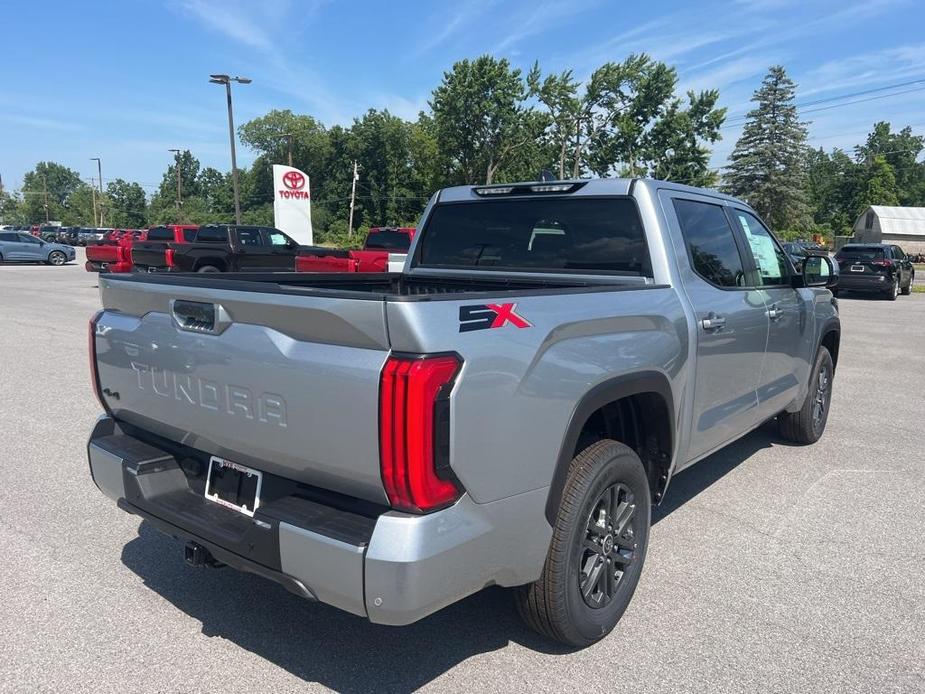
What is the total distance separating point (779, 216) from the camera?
75.4 metres

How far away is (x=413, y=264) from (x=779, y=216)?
79.8 metres

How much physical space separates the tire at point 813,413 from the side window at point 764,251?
3.69ft

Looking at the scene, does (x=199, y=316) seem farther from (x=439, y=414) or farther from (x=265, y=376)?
(x=439, y=414)

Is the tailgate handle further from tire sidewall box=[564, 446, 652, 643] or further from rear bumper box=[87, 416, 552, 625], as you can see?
tire sidewall box=[564, 446, 652, 643]

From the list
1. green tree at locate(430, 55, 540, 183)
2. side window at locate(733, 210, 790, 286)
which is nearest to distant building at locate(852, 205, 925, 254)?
green tree at locate(430, 55, 540, 183)

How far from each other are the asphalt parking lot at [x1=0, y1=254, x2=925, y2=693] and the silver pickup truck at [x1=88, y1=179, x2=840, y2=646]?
33 cm

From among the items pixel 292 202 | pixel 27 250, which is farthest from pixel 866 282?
pixel 27 250

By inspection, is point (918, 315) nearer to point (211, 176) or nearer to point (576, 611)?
point (576, 611)

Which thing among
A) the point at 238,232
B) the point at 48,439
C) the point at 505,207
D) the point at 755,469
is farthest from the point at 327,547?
the point at 238,232

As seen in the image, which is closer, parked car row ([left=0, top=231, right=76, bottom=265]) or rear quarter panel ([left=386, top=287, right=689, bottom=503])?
rear quarter panel ([left=386, top=287, right=689, bottom=503])

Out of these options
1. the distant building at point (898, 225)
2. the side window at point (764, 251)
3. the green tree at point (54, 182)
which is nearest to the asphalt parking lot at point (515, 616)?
the side window at point (764, 251)

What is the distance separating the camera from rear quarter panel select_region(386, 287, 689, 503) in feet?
6.93

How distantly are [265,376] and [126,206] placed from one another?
403 feet

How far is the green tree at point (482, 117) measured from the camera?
186ft
